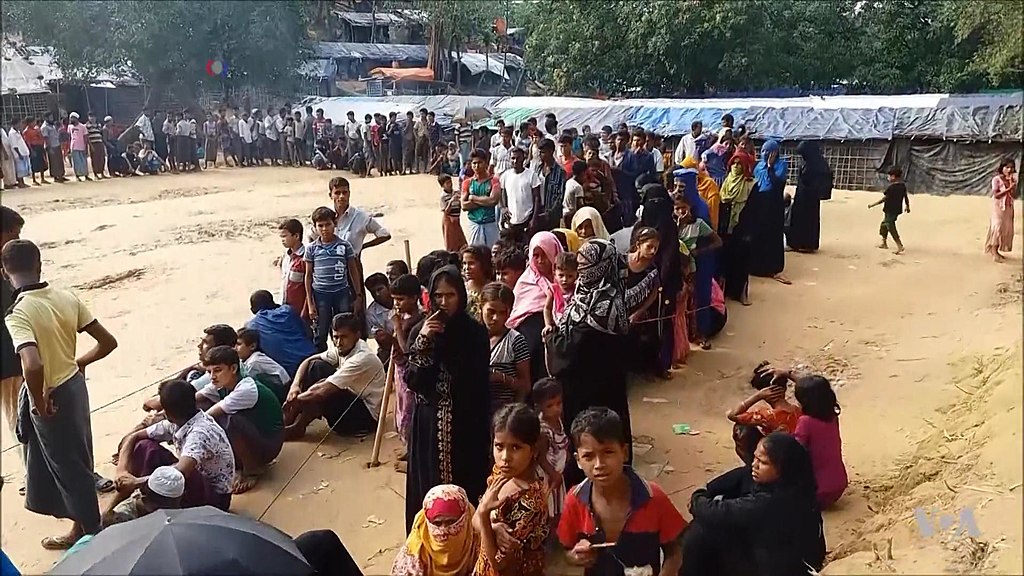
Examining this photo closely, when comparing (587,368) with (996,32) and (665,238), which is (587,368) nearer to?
(665,238)

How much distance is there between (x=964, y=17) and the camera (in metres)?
15.5

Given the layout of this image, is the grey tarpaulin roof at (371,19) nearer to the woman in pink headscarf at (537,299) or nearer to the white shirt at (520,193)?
the white shirt at (520,193)

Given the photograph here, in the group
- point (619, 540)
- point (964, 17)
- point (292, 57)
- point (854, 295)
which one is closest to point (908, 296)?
point (854, 295)

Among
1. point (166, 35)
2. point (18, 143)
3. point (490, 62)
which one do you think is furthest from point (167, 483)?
point (490, 62)

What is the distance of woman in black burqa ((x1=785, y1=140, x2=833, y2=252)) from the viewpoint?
938cm

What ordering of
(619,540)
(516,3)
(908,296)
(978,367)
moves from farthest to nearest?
(516,3)
(908,296)
(978,367)
(619,540)

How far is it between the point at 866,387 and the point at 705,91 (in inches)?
734

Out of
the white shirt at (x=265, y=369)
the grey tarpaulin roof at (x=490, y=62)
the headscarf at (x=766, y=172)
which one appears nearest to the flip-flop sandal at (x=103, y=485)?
the white shirt at (x=265, y=369)

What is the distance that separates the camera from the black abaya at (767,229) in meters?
8.34

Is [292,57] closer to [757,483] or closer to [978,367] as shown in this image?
[978,367]

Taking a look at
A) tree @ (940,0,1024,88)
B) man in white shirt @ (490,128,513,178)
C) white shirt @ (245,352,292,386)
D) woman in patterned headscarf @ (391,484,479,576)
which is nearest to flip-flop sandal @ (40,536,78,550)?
white shirt @ (245,352,292,386)

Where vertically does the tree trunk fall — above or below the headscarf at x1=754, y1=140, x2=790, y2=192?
above

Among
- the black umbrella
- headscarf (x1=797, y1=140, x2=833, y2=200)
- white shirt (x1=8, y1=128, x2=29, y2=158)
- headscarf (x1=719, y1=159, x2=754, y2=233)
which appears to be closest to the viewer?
the black umbrella

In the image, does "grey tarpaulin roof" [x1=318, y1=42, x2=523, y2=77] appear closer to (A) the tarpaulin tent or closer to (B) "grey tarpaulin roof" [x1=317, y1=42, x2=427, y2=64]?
(B) "grey tarpaulin roof" [x1=317, y1=42, x2=427, y2=64]
